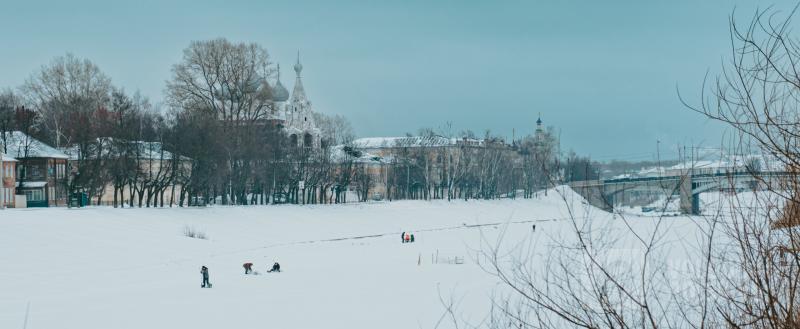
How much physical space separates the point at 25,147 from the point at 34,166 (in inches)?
60.3

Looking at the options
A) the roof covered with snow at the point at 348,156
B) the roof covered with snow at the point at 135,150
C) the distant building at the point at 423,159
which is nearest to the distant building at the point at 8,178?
the roof covered with snow at the point at 135,150

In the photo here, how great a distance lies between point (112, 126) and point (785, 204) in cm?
5873

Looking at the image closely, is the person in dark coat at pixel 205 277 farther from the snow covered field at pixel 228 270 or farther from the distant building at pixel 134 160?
the distant building at pixel 134 160

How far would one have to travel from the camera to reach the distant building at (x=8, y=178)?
5344 cm

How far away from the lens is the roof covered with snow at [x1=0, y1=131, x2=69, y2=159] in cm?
5844

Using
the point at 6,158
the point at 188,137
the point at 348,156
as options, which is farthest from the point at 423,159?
the point at 6,158

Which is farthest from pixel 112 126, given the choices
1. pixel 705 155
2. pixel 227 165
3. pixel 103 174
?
pixel 705 155

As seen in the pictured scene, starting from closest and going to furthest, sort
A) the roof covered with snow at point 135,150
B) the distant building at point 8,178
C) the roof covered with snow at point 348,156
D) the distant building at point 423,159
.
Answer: the distant building at point 8,178 < the roof covered with snow at point 135,150 < the roof covered with snow at point 348,156 < the distant building at point 423,159

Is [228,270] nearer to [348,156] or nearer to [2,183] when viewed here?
[2,183]

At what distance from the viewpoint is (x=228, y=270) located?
37594 mm

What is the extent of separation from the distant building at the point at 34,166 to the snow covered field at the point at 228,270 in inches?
382

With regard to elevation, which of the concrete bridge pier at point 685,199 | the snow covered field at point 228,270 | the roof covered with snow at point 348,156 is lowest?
the snow covered field at point 228,270

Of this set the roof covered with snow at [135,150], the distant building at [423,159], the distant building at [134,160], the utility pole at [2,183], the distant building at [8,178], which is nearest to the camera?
the utility pole at [2,183]

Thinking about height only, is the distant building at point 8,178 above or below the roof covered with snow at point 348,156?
below
